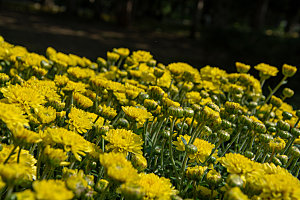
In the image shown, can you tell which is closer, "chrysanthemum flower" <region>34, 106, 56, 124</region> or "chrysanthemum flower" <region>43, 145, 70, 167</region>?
"chrysanthemum flower" <region>43, 145, 70, 167</region>

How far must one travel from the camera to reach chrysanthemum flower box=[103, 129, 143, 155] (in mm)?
1460

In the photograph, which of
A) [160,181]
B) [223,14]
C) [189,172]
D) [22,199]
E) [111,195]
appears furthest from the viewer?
[223,14]

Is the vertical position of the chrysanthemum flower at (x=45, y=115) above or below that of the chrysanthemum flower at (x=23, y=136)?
below

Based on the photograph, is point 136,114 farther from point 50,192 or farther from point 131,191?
point 50,192

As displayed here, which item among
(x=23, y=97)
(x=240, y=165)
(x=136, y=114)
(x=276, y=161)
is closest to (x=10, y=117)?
(x=23, y=97)

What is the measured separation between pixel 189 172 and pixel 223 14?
12.9m

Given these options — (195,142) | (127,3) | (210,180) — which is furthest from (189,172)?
(127,3)

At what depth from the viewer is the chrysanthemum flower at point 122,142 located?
146cm

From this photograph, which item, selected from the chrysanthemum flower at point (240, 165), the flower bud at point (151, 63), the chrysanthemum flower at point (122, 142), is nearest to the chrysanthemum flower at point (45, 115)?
the chrysanthemum flower at point (122, 142)

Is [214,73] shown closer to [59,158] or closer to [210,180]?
[210,180]

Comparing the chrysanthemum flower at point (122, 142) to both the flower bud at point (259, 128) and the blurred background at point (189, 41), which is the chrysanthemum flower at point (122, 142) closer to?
the flower bud at point (259, 128)

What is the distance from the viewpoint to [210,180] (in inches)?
60.5

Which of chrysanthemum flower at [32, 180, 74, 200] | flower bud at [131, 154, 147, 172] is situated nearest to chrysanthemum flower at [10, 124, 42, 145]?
chrysanthemum flower at [32, 180, 74, 200]

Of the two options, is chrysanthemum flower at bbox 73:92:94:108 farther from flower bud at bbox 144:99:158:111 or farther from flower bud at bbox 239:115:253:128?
flower bud at bbox 239:115:253:128
